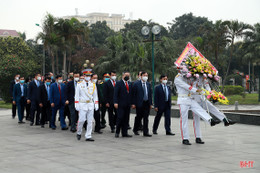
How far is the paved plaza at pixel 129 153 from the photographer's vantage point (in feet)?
25.2

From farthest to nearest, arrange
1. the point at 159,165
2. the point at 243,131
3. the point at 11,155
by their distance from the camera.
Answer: the point at 243,131 → the point at 11,155 → the point at 159,165

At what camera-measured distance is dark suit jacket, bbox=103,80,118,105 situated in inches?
528

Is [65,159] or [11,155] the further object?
[11,155]

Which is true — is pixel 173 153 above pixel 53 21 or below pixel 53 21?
below

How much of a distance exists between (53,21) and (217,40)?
17.2 meters

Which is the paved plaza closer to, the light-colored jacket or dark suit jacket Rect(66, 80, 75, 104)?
the light-colored jacket

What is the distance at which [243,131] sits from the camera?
13.1 meters

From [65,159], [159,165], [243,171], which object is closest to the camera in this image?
[243,171]

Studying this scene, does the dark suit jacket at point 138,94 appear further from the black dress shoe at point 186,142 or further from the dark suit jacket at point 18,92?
the dark suit jacket at point 18,92

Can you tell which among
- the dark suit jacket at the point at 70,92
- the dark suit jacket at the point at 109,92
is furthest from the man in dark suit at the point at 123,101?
the dark suit jacket at the point at 70,92

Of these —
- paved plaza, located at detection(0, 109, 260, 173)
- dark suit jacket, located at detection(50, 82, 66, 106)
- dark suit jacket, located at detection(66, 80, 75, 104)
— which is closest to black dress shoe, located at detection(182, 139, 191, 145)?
paved plaza, located at detection(0, 109, 260, 173)

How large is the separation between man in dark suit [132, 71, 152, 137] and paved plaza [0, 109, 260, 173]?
57cm

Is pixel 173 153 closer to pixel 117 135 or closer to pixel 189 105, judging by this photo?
pixel 189 105

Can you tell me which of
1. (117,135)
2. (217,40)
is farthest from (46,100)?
(217,40)
